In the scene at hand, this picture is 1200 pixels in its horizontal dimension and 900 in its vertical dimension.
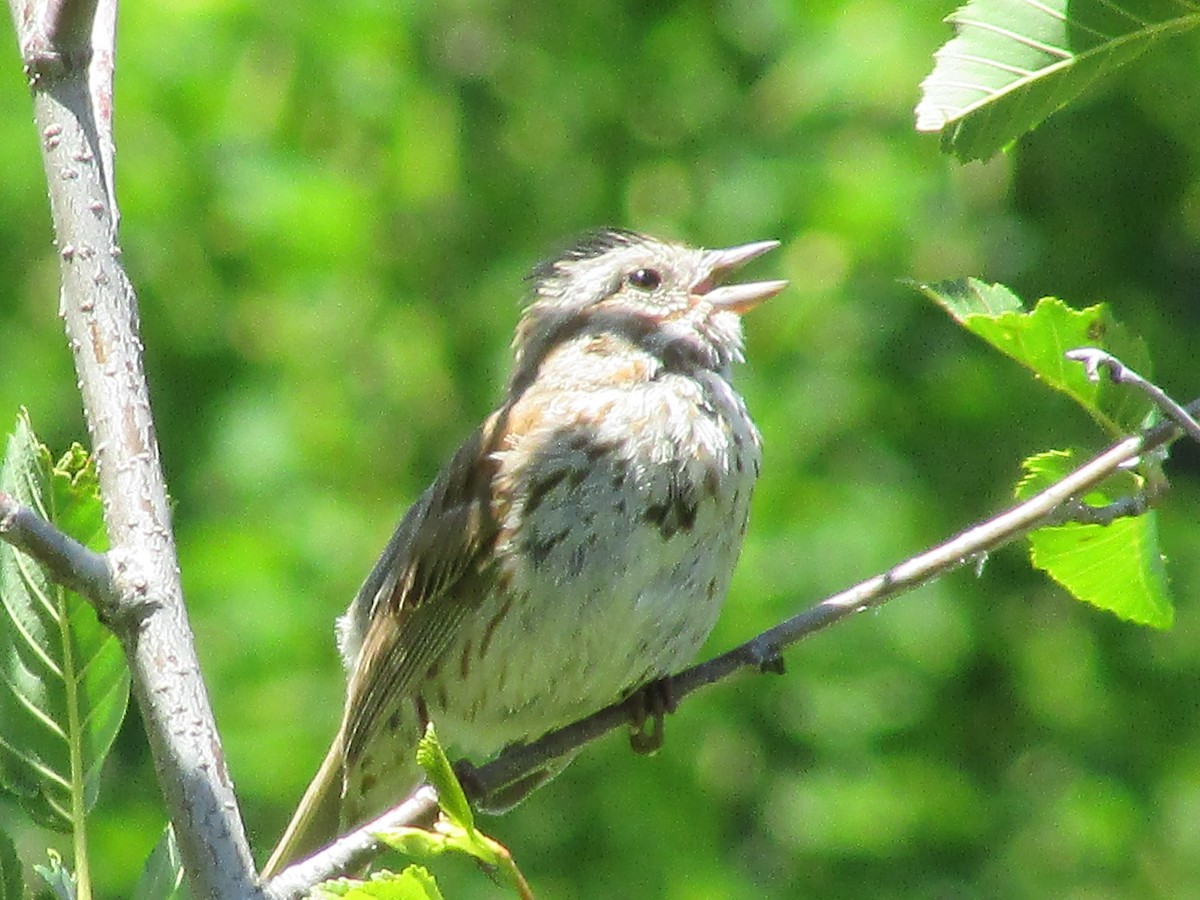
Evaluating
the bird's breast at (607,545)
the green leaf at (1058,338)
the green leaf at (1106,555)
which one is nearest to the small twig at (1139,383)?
the green leaf at (1058,338)

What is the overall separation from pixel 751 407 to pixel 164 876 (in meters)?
4.46

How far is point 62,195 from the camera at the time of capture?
98.2 inches

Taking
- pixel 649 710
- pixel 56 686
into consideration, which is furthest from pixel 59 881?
pixel 649 710

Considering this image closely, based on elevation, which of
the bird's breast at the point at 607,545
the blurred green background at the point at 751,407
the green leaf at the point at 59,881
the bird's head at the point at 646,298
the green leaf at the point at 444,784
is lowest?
the blurred green background at the point at 751,407

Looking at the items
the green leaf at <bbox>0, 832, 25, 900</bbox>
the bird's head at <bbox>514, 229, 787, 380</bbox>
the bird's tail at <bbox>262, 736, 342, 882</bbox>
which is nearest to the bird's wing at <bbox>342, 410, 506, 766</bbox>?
the bird's tail at <bbox>262, 736, 342, 882</bbox>

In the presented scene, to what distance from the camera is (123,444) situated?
7.88 feet

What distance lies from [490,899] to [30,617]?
438 cm

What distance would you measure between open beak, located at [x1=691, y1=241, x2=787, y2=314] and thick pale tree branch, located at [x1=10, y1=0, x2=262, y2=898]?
67.7 inches

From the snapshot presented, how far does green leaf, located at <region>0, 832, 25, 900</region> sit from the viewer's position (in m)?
2.23

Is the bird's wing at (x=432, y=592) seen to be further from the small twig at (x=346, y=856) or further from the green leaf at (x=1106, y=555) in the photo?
the green leaf at (x=1106, y=555)

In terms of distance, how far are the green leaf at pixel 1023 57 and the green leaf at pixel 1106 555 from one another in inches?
17.3

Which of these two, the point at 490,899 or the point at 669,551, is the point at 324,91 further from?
the point at 669,551

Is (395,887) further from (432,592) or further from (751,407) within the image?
(751,407)

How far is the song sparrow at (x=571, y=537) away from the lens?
3.59 meters
